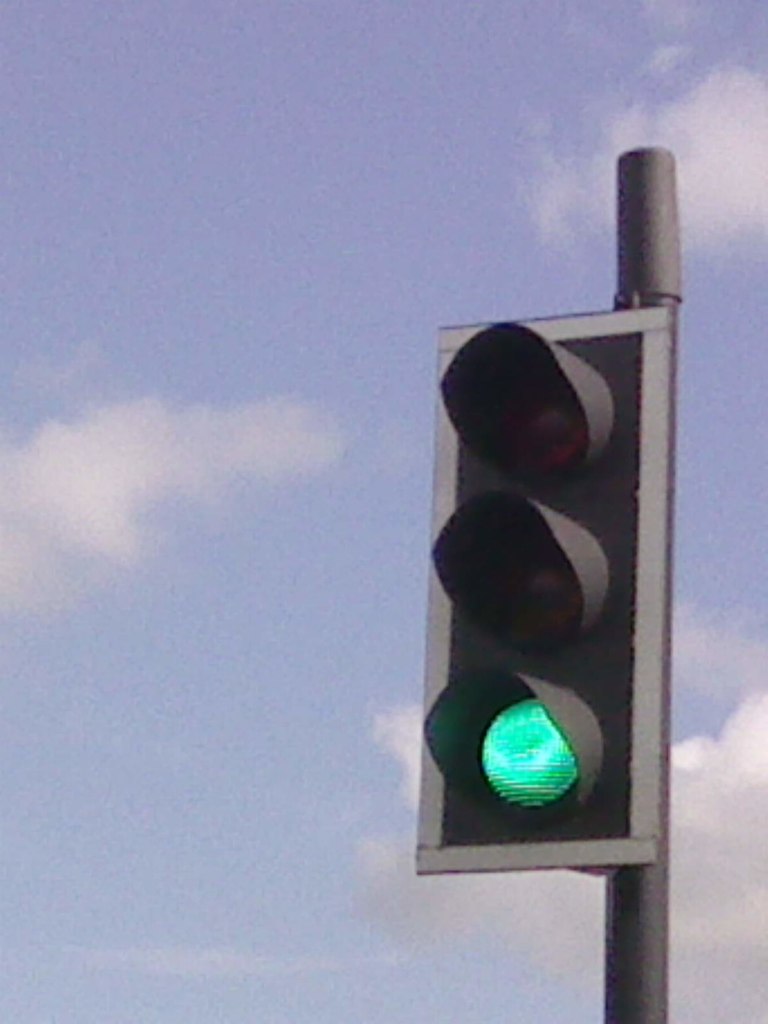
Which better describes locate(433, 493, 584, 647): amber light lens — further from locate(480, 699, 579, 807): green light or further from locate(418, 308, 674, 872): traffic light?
locate(480, 699, 579, 807): green light

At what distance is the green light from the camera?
5578 mm

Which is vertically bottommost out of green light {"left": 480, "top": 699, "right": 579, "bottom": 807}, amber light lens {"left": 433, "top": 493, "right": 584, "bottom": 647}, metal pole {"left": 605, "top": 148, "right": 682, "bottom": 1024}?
metal pole {"left": 605, "top": 148, "right": 682, "bottom": 1024}

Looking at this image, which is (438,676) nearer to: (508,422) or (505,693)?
(505,693)

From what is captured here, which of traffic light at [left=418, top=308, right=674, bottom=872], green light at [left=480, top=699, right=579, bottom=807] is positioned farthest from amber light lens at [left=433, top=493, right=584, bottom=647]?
green light at [left=480, top=699, right=579, bottom=807]

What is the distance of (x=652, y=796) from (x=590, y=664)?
390mm

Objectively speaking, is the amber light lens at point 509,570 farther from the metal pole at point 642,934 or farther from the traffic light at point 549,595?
the metal pole at point 642,934

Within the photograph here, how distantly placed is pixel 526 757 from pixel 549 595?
1.26ft

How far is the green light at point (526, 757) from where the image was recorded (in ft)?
18.3

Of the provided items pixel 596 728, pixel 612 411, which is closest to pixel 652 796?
pixel 596 728

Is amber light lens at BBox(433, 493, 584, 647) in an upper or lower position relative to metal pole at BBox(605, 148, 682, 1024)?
upper

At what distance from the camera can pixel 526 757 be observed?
224 inches

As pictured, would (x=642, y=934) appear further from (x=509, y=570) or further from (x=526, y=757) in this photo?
(x=509, y=570)

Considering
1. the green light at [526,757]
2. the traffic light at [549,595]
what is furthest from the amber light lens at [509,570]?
the green light at [526,757]

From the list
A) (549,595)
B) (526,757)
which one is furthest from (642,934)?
(549,595)
